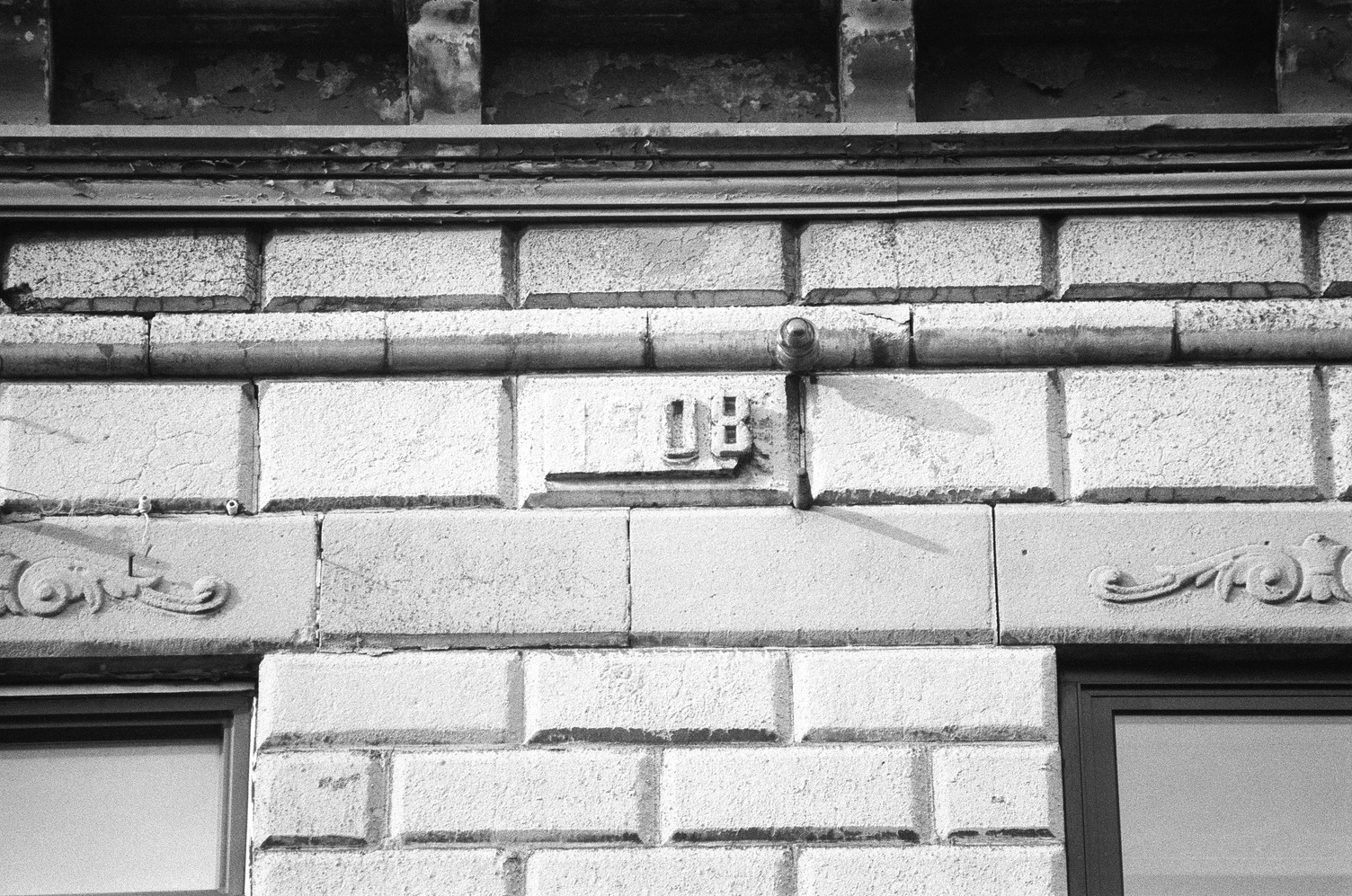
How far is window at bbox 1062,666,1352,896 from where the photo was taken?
448 cm

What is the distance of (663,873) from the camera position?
432 cm

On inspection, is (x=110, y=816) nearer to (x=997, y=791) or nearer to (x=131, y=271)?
(x=131, y=271)

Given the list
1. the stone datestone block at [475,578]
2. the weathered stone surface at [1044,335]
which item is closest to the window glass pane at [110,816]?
the stone datestone block at [475,578]

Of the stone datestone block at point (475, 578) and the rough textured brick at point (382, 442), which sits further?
the rough textured brick at point (382, 442)

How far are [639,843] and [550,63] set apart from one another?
2.53m

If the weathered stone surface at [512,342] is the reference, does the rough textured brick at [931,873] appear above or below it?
below

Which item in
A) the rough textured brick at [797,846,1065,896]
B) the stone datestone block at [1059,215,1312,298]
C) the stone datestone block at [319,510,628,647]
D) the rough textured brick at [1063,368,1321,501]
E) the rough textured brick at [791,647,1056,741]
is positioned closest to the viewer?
the rough textured brick at [797,846,1065,896]

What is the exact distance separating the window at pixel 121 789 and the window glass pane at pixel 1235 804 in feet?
8.62

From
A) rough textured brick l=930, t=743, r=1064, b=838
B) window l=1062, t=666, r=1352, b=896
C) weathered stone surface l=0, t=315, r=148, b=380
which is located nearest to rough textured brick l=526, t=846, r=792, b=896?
rough textured brick l=930, t=743, r=1064, b=838

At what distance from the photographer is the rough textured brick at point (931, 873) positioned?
14.1 ft

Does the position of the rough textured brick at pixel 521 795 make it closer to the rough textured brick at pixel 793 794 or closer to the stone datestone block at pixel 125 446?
the rough textured brick at pixel 793 794

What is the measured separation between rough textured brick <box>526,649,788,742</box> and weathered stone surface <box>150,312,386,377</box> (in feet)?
3.64

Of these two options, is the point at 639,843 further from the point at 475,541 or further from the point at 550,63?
the point at 550,63

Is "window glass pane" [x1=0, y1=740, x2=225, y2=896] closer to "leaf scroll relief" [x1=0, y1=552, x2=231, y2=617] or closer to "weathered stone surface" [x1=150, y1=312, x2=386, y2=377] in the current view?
"leaf scroll relief" [x1=0, y1=552, x2=231, y2=617]
